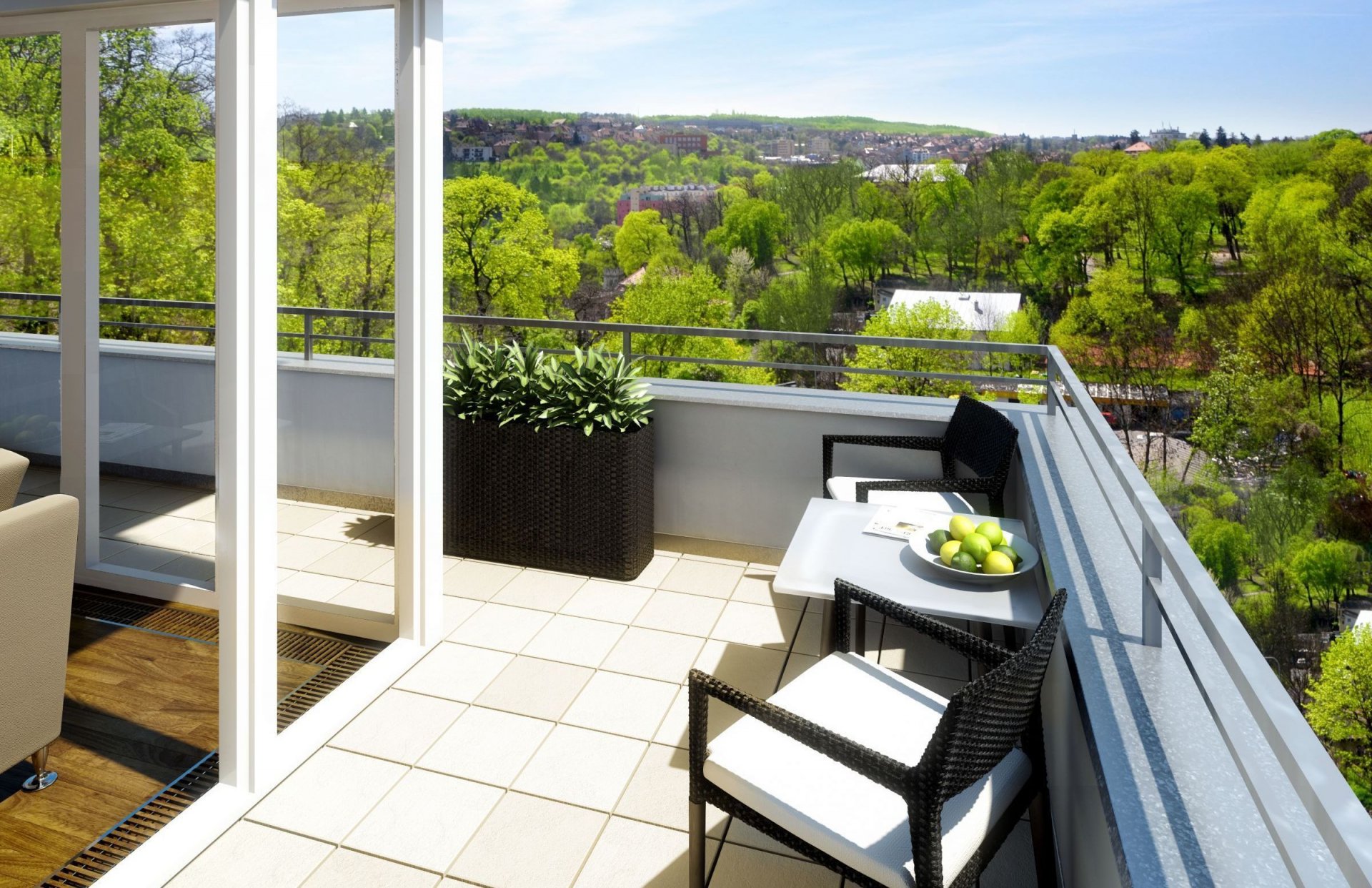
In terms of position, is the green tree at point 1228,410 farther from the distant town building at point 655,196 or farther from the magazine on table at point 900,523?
the magazine on table at point 900,523

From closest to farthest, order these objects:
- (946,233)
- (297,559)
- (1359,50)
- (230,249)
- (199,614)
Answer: (230,249)
(297,559)
(199,614)
(946,233)
(1359,50)

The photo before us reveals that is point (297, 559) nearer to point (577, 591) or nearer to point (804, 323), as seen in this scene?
point (577, 591)

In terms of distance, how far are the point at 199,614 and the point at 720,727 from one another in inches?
59.8

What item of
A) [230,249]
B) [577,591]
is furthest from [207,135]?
[577,591]

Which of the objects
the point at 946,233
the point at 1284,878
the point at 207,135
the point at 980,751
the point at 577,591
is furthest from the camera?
the point at 946,233

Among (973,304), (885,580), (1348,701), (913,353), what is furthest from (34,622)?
(913,353)

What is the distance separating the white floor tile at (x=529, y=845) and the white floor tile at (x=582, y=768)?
0.14 feet

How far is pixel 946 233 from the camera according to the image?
3030cm

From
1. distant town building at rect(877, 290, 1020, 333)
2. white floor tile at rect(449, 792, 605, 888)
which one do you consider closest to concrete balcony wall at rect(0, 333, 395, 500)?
white floor tile at rect(449, 792, 605, 888)

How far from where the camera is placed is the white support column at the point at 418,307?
2.70m

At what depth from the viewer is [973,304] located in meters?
31.8

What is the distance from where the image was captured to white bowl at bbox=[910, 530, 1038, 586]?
2.15 m

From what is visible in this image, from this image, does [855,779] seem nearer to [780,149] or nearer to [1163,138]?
[780,149]

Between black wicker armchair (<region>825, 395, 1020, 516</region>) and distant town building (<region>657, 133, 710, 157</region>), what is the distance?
2713 centimetres
